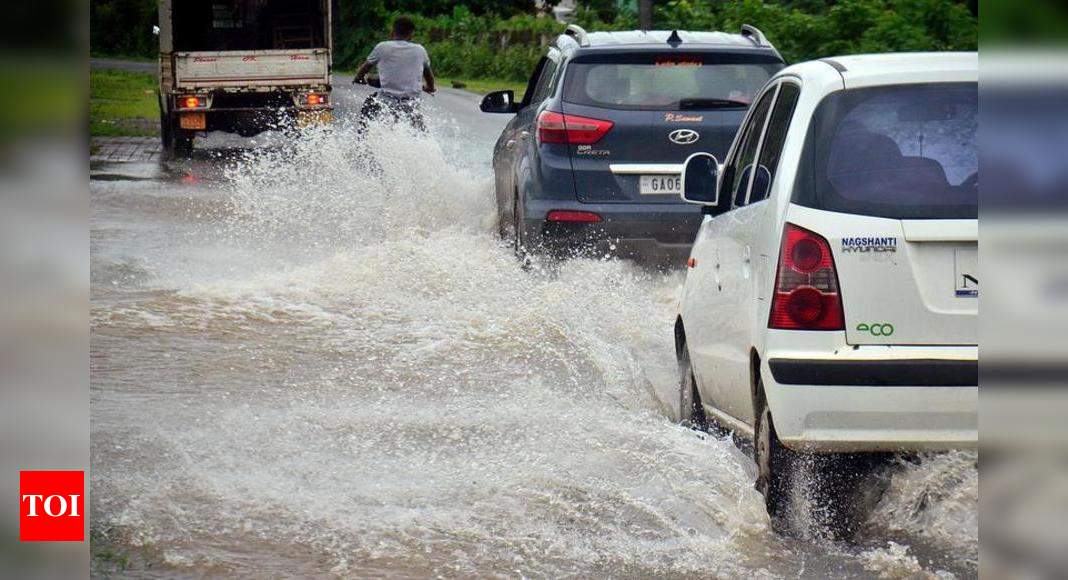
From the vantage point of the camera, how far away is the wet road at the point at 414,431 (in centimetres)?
512

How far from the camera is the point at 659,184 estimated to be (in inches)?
422

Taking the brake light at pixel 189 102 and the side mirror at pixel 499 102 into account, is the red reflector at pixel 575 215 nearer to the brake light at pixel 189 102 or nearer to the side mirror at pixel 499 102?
the side mirror at pixel 499 102

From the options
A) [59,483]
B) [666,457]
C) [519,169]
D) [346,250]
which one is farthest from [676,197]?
[59,483]

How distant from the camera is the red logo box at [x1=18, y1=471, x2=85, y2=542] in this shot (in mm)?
2406

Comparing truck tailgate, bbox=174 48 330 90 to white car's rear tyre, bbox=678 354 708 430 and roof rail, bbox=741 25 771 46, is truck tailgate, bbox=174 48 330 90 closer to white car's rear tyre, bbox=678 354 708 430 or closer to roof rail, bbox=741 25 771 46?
roof rail, bbox=741 25 771 46

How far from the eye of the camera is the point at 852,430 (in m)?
4.89

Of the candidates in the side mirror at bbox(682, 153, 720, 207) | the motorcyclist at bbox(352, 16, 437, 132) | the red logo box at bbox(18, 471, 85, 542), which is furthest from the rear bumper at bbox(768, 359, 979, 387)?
the motorcyclist at bbox(352, 16, 437, 132)

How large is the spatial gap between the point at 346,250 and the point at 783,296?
26.8ft

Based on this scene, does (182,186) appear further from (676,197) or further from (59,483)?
(59,483)

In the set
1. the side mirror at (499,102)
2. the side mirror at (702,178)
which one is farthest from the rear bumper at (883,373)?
the side mirror at (499,102)

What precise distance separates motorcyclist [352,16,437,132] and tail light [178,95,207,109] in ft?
25.2

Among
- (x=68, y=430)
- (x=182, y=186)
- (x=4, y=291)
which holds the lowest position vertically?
(x=182, y=186)

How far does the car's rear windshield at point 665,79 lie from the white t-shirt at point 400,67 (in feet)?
20.5

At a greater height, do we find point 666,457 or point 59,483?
point 59,483
